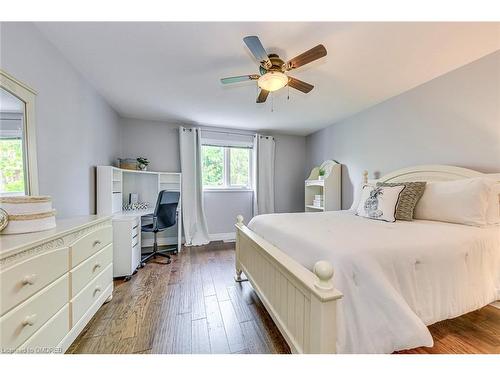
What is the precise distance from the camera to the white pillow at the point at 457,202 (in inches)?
63.9

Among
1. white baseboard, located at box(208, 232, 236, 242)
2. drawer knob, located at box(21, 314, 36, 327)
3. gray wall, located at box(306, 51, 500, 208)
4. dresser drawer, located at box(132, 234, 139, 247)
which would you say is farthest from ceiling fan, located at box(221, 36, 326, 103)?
white baseboard, located at box(208, 232, 236, 242)

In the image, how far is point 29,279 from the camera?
96 centimetres

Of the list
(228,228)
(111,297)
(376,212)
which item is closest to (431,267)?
(376,212)

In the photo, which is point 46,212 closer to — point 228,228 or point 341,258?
point 341,258

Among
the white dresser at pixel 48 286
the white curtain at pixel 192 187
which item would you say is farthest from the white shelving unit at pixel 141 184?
the white dresser at pixel 48 286

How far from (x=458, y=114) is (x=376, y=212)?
1295 millimetres

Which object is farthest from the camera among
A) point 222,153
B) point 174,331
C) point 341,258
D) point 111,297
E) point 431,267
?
point 222,153

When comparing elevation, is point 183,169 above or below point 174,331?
above

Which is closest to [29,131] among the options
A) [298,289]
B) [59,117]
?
[59,117]

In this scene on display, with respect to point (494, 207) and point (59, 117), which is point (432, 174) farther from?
point (59, 117)

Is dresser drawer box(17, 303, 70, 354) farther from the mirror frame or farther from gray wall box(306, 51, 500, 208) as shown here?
gray wall box(306, 51, 500, 208)

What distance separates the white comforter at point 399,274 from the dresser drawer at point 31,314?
137cm

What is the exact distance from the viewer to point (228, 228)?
13.8ft
